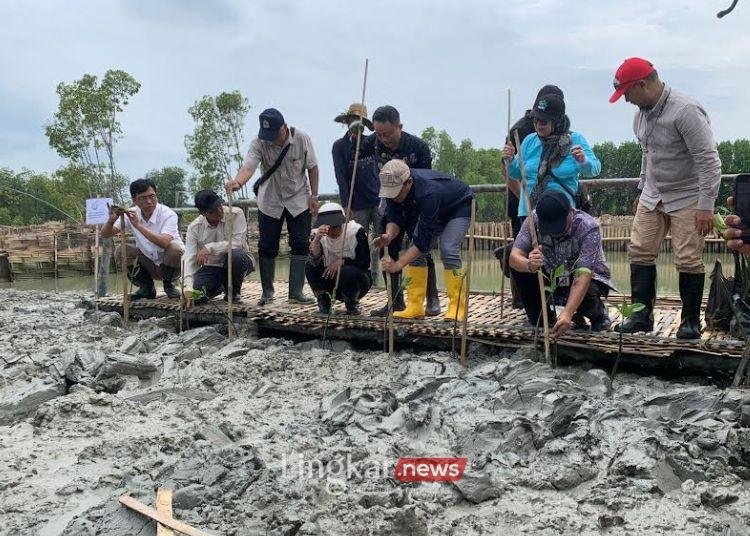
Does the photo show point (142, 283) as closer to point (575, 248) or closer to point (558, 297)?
point (558, 297)

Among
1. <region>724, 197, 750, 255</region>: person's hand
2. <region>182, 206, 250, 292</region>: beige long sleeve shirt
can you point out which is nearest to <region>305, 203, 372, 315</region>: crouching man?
<region>182, 206, 250, 292</region>: beige long sleeve shirt

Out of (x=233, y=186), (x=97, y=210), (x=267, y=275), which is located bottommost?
(x=267, y=275)

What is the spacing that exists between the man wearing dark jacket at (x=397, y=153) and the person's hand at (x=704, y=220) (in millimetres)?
1656

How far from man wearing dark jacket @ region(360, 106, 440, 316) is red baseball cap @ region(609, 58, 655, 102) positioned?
59.0 inches

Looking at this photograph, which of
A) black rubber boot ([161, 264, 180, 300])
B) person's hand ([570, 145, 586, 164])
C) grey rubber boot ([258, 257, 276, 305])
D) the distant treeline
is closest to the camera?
person's hand ([570, 145, 586, 164])

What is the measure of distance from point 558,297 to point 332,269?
1.51 meters

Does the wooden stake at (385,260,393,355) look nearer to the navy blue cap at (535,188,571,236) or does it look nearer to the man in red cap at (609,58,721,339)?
the navy blue cap at (535,188,571,236)

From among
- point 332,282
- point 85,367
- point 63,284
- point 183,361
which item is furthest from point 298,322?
point 63,284

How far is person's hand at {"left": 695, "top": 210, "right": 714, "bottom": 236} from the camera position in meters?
3.33

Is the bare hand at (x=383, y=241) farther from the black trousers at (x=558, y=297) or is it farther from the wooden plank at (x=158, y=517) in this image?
the wooden plank at (x=158, y=517)

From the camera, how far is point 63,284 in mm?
14742

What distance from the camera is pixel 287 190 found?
5066 millimetres

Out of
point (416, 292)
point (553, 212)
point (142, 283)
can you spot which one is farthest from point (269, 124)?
point (553, 212)

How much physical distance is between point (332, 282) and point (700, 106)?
2.51 metres
